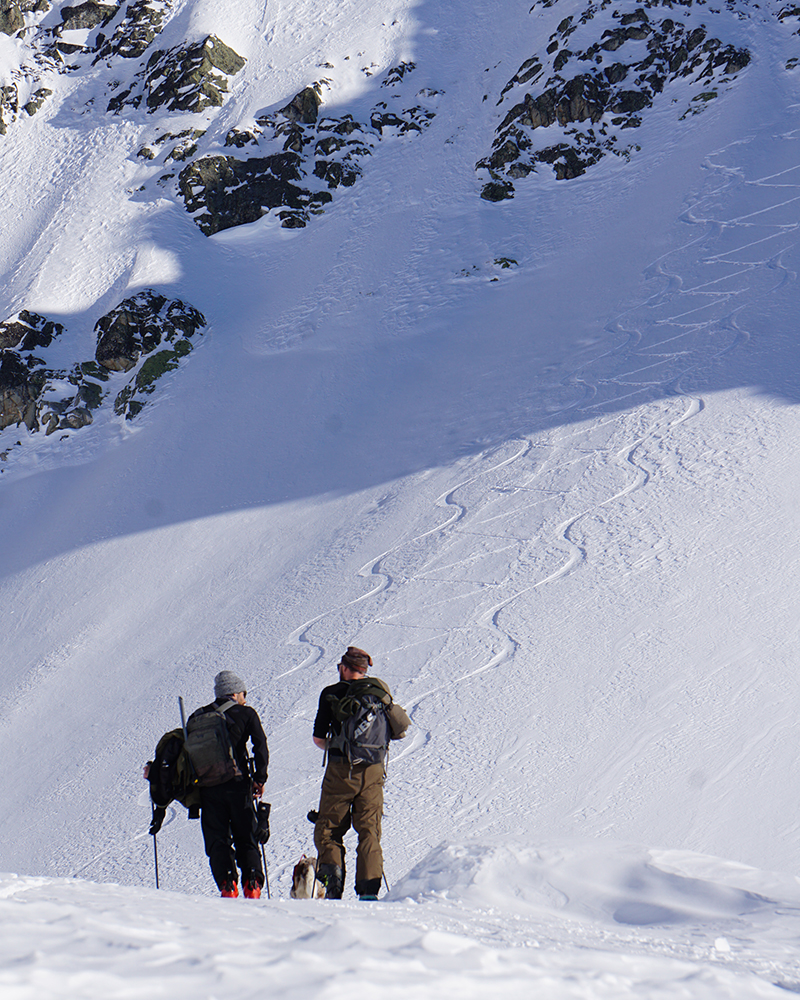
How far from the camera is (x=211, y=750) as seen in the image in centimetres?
440

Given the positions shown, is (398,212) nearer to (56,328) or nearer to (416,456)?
(56,328)

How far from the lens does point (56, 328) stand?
20.9 m

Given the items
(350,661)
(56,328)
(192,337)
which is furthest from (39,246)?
(350,661)

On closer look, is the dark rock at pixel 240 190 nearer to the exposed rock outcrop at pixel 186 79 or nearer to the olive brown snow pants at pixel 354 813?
the exposed rock outcrop at pixel 186 79

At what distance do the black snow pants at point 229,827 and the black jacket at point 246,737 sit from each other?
0.13 m

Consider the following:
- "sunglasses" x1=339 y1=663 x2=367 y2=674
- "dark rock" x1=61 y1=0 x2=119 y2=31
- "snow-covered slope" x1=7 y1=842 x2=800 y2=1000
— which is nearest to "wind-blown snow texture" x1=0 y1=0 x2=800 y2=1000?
"snow-covered slope" x1=7 y1=842 x2=800 y2=1000

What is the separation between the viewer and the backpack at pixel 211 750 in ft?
14.4

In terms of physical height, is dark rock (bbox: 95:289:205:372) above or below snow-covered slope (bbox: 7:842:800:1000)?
above

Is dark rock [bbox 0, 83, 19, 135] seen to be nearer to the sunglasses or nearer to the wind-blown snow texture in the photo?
the wind-blown snow texture

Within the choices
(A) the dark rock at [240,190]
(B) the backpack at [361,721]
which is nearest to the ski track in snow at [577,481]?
(B) the backpack at [361,721]

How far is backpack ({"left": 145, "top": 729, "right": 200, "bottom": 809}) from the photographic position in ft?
14.5

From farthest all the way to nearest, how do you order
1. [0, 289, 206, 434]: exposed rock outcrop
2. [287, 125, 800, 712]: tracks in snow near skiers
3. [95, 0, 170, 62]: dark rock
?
[95, 0, 170, 62]: dark rock, [0, 289, 206, 434]: exposed rock outcrop, [287, 125, 800, 712]: tracks in snow near skiers

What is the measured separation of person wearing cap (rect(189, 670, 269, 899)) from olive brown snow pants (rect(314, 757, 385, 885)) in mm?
383

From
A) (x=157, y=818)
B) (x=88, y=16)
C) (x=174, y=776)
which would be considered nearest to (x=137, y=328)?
(x=157, y=818)
